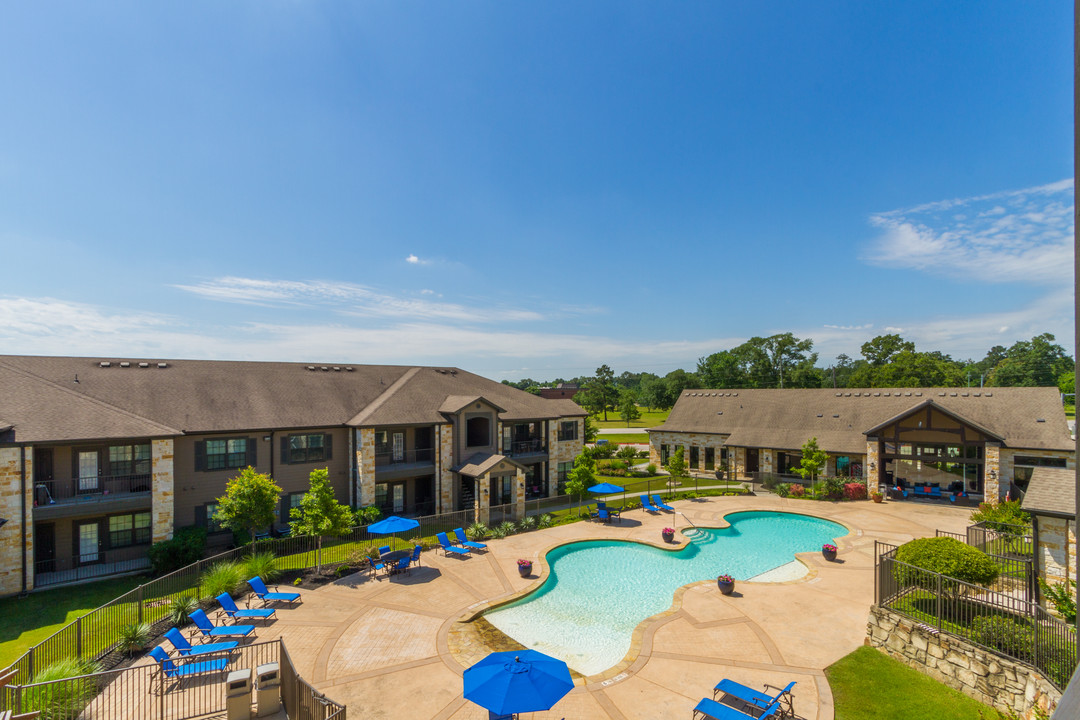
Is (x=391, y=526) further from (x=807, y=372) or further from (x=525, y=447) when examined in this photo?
(x=807, y=372)

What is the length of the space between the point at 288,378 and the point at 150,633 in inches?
697

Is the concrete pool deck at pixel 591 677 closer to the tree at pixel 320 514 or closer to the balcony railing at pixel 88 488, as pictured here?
the tree at pixel 320 514

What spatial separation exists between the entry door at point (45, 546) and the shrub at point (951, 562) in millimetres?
31322

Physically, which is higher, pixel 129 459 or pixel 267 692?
pixel 129 459

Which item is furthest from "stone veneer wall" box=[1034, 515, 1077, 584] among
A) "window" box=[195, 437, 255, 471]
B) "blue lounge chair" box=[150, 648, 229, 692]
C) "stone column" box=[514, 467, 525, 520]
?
"window" box=[195, 437, 255, 471]

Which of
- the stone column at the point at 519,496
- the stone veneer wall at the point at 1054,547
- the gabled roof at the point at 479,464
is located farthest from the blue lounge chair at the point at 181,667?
the stone veneer wall at the point at 1054,547

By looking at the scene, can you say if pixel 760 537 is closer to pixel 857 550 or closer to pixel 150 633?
pixel 857 550

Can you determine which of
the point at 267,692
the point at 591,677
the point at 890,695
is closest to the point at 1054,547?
the point at 890,695

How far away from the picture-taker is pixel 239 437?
83.8 ft

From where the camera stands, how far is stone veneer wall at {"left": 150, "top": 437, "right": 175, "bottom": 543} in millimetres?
21906

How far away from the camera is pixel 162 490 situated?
2209 cm

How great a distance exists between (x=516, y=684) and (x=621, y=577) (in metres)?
12.6

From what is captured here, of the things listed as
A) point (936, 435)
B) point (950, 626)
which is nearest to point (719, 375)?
point (936, 435)

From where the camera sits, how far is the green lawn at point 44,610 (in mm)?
15445
